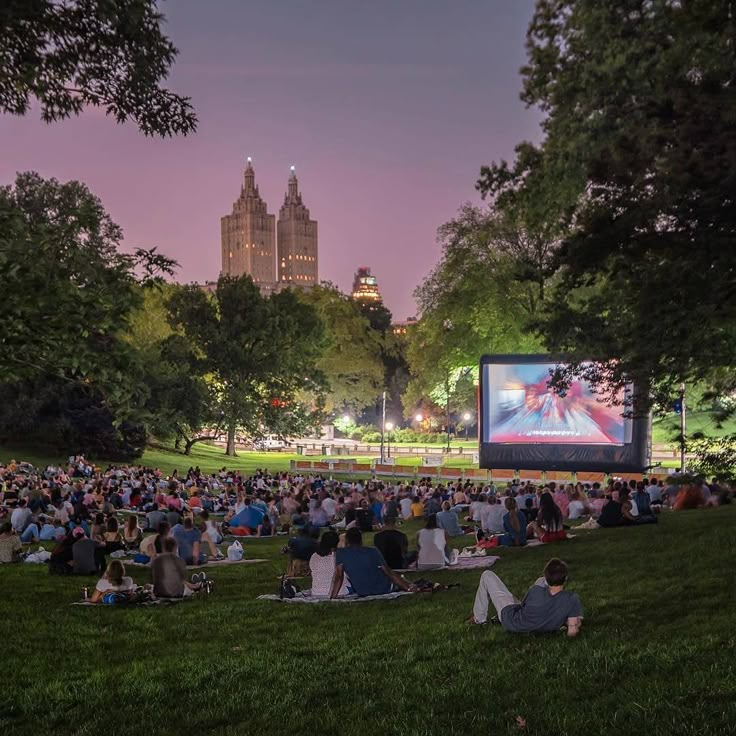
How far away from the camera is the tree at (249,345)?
56000 millimetres

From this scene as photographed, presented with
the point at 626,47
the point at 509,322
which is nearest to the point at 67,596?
the point at 626,47

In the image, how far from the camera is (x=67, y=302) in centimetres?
988

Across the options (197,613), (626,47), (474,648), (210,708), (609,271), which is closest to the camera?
(210,708)

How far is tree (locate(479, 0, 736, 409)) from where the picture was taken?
12.3 m

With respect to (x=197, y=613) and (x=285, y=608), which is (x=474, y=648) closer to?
(x=285, y=608)

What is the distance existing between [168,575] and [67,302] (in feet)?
12.7

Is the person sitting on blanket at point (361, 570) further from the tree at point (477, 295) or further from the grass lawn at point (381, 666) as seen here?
the tree at point (477, 295)

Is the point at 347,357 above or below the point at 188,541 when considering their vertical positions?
above

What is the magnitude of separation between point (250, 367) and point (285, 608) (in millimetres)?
46905

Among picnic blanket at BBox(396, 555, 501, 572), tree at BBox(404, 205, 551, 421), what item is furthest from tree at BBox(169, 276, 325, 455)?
picnic blanket at BBox(396, 555, 501, 572)

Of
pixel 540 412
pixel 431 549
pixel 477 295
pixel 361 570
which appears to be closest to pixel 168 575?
pixel 361 570

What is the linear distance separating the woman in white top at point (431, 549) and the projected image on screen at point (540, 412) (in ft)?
85.8

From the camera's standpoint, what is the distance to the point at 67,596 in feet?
38.3

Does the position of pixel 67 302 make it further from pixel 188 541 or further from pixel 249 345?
pixel 249 345
